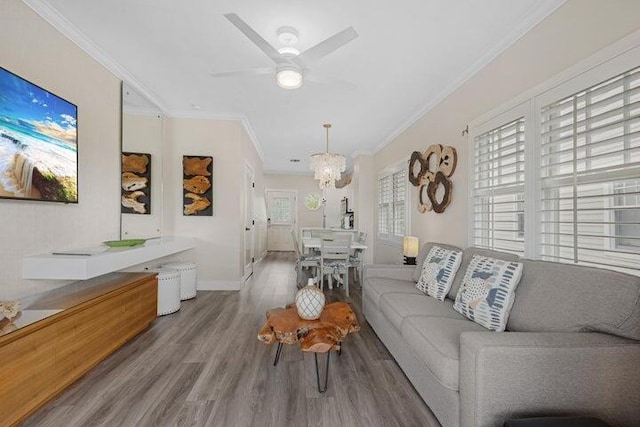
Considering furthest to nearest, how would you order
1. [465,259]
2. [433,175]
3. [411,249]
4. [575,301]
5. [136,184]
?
[411,249] < [433,175] < [136,184] < [465,259] < [575,301]

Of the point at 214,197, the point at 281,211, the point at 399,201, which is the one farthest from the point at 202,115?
the point at 281,211

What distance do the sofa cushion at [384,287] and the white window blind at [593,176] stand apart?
1.09m

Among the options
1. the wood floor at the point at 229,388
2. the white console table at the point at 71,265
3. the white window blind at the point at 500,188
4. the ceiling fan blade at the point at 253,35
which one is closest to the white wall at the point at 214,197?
the wood floor at the point at 229,388

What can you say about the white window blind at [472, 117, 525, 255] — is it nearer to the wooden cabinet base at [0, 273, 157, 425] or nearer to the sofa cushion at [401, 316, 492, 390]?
the sofa cushion at [401, 316, 492, 390]

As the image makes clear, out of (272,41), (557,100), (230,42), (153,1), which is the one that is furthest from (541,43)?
(153,1)

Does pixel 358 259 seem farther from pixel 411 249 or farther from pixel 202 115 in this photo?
pixel 202 115

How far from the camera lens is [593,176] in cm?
162

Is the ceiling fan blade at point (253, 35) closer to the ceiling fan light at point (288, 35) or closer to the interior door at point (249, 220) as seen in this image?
the ceiling fan light at point (288, 35)

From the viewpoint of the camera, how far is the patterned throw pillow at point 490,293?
1.71 m

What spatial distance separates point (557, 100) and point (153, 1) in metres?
2.86

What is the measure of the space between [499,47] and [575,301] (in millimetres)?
2067

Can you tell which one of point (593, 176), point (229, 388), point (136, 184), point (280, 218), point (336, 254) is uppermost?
point (136, 184)

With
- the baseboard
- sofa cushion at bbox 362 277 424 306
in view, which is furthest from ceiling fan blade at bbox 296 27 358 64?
the baseboard

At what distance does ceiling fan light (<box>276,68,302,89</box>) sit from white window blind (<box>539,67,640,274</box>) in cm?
179
